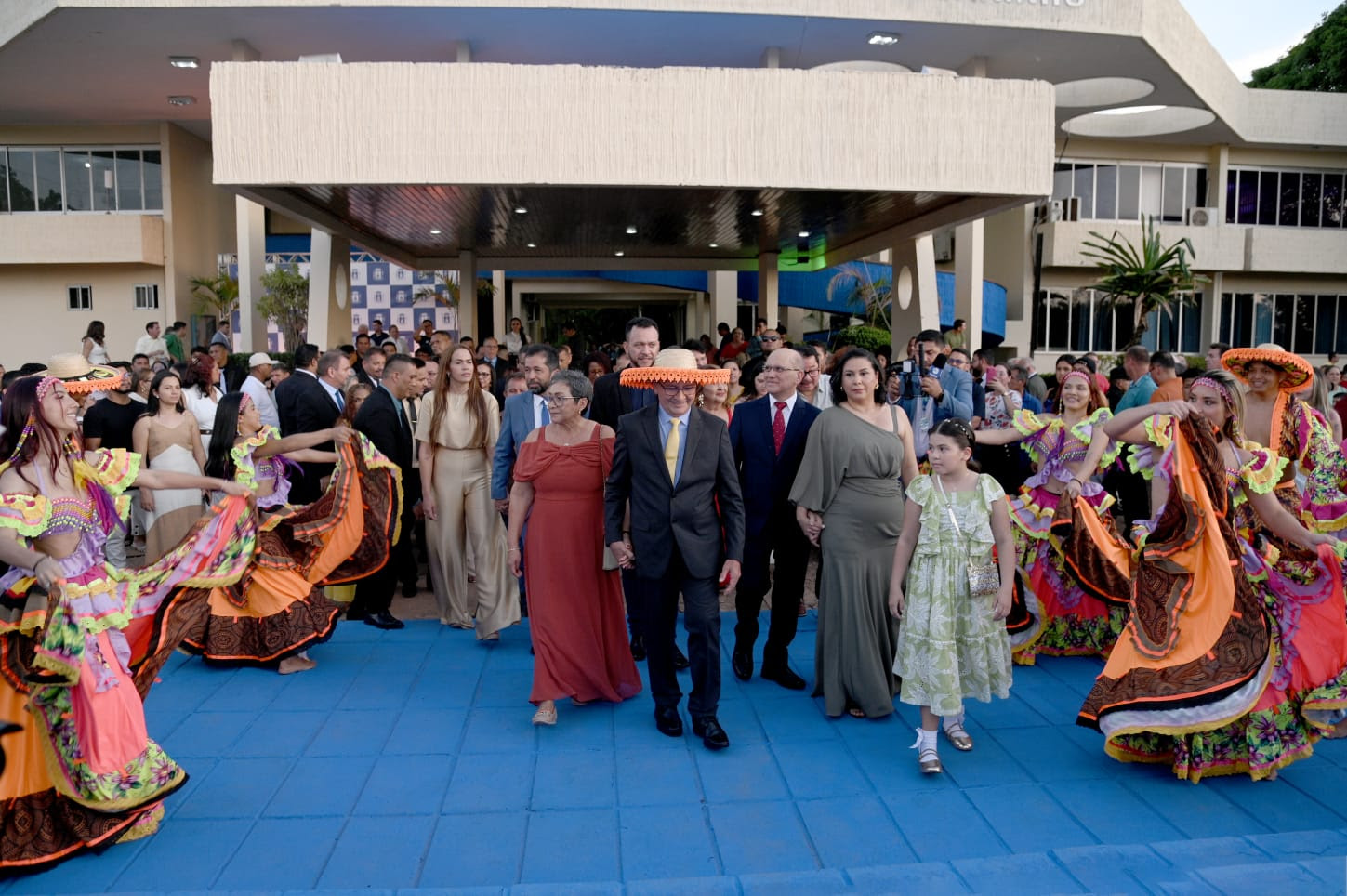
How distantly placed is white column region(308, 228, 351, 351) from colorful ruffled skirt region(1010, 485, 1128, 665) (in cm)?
1168

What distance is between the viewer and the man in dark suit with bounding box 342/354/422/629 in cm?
677

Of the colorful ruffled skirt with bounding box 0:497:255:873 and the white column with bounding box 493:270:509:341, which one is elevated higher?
the white column with bounding box 493:270:509:341

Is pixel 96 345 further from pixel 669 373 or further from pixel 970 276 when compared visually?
pixel 970 276

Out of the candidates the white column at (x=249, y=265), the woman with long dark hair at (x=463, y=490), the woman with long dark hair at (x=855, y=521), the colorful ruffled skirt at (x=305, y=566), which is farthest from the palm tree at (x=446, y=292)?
the woman with long dark hair at (x=855, y=521)

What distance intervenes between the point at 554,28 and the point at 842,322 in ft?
45.8

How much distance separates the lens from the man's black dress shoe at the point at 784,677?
18.0 ft

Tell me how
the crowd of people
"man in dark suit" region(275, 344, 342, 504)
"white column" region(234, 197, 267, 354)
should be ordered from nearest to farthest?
1. the crowd of people
2. "man in dark suit" region(275, 344, 342, 504)
3. "white column" region(234, 197, 267, 354)

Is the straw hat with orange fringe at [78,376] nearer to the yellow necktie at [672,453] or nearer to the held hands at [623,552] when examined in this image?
the held hands at [623,552]

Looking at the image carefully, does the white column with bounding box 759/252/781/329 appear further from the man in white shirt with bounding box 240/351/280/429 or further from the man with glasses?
the man with glasses

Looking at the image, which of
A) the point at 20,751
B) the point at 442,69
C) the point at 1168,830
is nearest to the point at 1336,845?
the point at 1168,830

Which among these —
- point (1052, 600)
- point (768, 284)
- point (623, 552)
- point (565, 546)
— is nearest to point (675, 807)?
point (623, 552)

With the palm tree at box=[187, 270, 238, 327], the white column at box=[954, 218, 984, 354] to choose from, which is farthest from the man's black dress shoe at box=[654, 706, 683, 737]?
the palm tree at box=[187, 270, 238, 327]

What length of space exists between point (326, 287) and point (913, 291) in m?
9.15

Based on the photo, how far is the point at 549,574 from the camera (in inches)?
198
